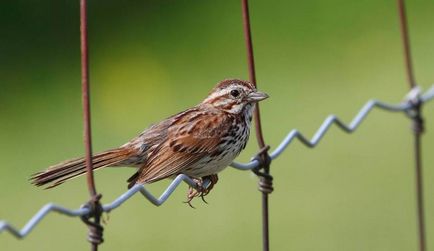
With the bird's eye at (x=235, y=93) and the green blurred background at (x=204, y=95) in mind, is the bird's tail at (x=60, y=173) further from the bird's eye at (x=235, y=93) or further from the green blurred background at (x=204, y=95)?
the green blurred background at (x=204, y=95)

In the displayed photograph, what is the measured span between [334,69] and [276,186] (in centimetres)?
161

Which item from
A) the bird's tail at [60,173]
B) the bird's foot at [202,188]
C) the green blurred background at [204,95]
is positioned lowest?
the green blurred background at [204,95]

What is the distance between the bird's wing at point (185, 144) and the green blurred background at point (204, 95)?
1862 millimetres

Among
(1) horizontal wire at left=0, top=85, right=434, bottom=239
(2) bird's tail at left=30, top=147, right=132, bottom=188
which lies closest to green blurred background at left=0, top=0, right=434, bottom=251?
(1) horizontal wire at left=0, top=85, right=434, bottom=239

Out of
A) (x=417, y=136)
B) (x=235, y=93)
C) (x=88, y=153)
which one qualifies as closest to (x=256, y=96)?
(x=235, y=93)

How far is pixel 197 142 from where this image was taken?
13.2 ft

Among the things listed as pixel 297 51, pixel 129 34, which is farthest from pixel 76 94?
pixel 297 51

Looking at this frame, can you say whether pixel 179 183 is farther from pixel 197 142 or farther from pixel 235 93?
pixel 235 93

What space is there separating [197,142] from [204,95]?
10.5 feet

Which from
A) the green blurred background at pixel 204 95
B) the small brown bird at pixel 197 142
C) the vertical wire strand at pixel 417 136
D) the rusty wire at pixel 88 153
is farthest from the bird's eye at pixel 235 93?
the green blurred background at pixel 204 95

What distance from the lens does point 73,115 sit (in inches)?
283

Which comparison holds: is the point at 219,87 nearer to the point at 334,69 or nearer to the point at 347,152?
the point at 347,152

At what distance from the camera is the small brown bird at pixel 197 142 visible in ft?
12.9

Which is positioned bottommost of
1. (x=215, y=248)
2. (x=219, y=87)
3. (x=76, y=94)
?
(x=215, y=248)
